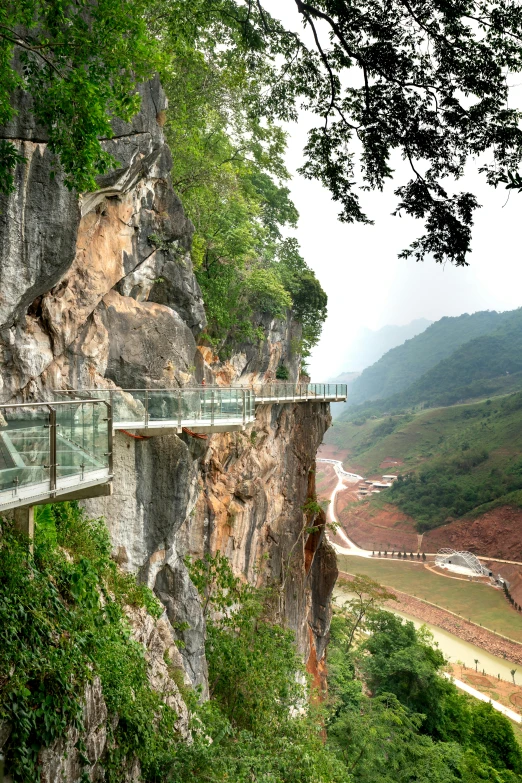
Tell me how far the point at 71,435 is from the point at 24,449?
721mm

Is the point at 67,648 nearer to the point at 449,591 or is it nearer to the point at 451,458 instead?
the point at 449,591

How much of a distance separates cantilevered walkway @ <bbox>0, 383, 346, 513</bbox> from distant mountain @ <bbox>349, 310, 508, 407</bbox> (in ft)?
517

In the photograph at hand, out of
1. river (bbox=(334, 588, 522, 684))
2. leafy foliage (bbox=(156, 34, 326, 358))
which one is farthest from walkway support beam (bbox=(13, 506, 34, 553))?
river (bbox=(334, 588, 522, 684))

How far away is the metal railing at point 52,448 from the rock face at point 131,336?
5.70 feet

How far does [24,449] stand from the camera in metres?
4.75

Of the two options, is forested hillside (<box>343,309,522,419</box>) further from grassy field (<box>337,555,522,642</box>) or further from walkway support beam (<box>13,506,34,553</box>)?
walkway support beam (<box>13,506,34,553</box>)

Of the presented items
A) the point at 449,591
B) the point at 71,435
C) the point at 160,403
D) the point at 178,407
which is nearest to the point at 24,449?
the point at 71,435

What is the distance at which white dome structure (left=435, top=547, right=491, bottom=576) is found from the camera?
50.8m

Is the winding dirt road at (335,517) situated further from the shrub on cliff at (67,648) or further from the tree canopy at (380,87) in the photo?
the tree canopy at (380,87)

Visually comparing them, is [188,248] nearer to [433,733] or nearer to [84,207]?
[84,207]

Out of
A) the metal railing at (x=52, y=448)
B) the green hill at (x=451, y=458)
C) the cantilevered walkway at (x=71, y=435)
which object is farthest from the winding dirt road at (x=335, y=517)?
the metal railing at (x=52, y=448)

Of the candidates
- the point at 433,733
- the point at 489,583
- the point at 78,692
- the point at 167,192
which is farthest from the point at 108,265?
the point at 489,583

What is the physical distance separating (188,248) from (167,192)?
58.6 inches

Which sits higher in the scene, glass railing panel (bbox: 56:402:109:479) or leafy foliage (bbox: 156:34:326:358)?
leafy foliage (bbox: 156:34:326:358)
